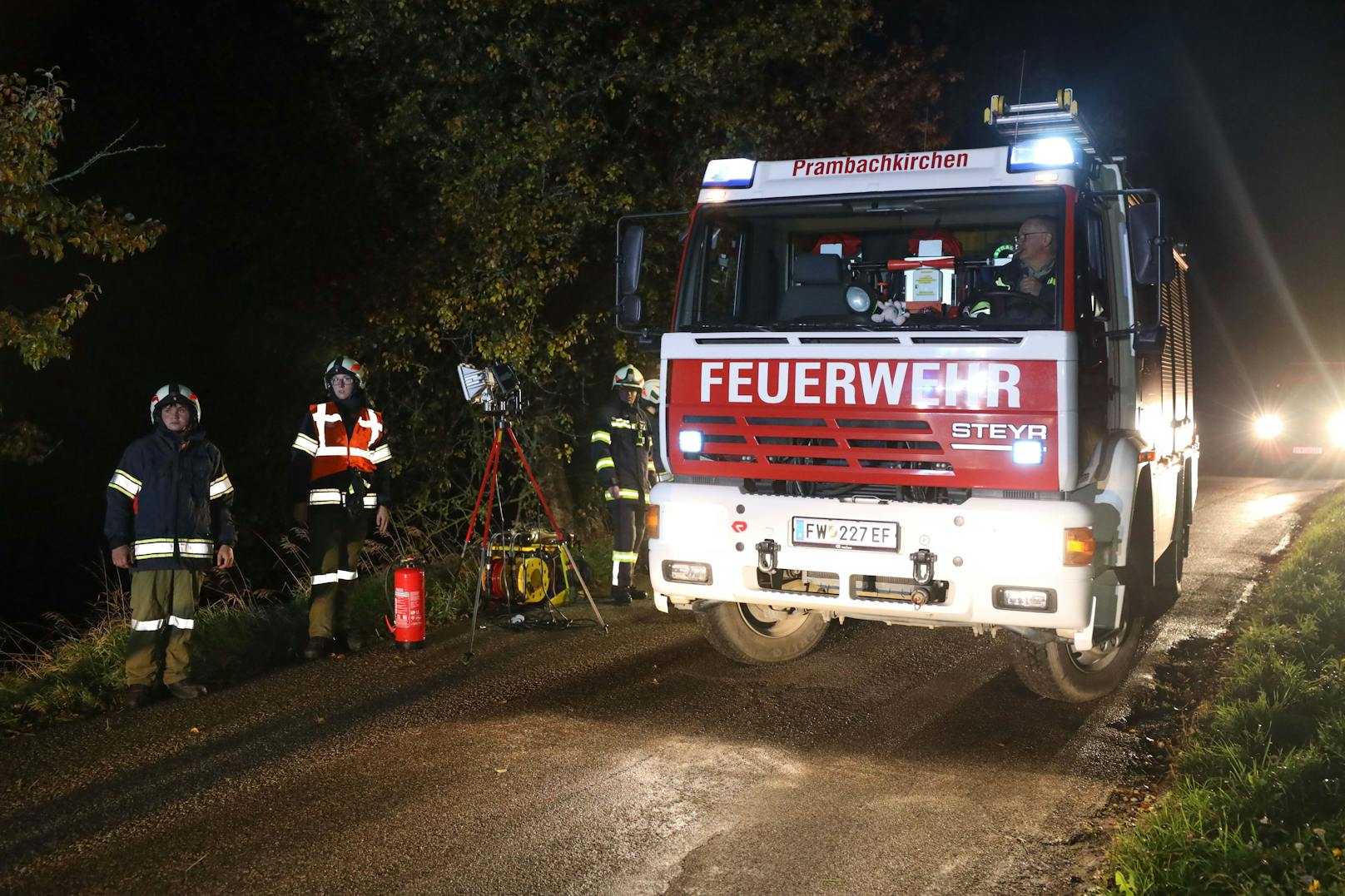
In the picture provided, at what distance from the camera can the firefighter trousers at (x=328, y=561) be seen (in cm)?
785

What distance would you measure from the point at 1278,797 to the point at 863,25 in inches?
442

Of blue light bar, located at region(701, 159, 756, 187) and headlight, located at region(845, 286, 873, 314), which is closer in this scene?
headlight, located at region(845, 286, 873, 314)

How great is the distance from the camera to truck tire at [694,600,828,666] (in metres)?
7.24

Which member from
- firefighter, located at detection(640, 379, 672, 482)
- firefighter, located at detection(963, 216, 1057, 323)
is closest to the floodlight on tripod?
firefighter, located at detection(640, 379, 672, 482)

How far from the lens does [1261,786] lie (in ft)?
15.8

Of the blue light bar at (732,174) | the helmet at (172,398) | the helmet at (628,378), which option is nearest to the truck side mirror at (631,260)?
the blue light bar at (732,174)

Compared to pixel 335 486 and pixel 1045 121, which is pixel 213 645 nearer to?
pixel 335 486

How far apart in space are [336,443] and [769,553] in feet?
9.59

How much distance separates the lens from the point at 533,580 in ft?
30.2

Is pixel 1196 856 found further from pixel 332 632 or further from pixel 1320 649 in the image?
pixel 332 632

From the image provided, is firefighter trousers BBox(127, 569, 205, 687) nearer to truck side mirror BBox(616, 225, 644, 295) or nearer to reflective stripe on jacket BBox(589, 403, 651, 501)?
truck side mirror BBox(616, 225, 644, 295)

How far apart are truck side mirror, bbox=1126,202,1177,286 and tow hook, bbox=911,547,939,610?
5.61 feet

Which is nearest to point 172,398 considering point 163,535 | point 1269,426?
point 163,535

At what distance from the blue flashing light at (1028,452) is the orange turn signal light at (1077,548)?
0.35 meters
